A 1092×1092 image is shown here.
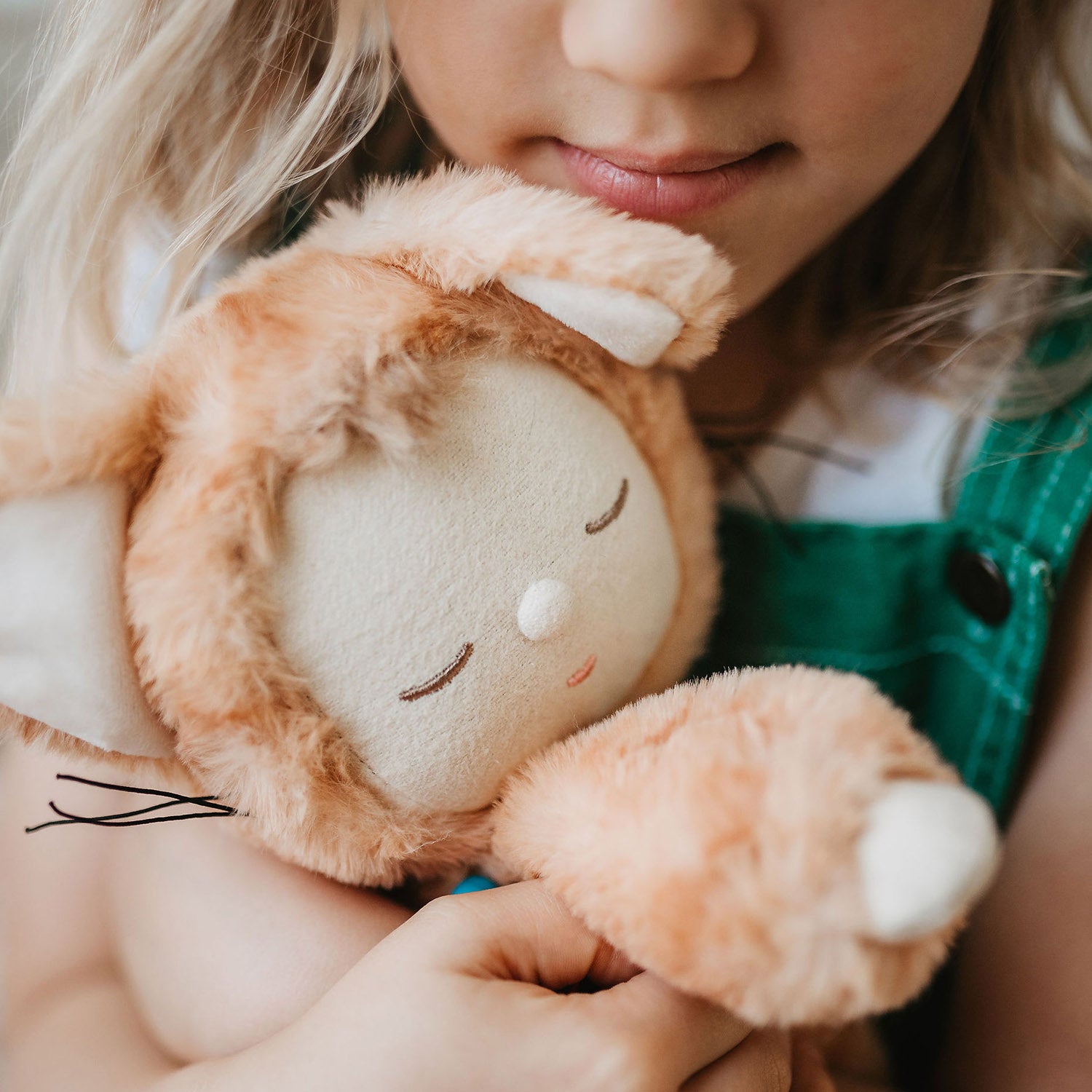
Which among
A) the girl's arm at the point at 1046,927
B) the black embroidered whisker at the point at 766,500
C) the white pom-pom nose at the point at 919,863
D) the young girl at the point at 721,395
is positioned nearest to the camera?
the white pom-pom nose at the point at 919,863

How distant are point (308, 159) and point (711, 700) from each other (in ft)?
1.28

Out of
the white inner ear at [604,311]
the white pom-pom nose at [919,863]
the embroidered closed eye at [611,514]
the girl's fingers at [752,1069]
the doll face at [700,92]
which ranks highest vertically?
the doll face at [700,92]

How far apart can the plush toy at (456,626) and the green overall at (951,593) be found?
9.0 inches

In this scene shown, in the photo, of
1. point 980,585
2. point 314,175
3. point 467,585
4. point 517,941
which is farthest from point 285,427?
point 980,585

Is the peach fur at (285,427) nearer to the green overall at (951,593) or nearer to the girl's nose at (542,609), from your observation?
the girl's nose at (542,609)

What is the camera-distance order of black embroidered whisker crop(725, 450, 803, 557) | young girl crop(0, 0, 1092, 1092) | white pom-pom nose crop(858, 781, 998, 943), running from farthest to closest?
black embroidered whisker crop(725, 450, 803, 557) → young girl crop(0, 0, 1092, 1092) → white pom-pom nose crop(858, 781, 998, 943)

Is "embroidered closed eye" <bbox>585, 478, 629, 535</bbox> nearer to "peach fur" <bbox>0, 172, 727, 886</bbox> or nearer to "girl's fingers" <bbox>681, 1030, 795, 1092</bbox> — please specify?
"peach fur" <bbox>0, 172, 727, 886</bbox>

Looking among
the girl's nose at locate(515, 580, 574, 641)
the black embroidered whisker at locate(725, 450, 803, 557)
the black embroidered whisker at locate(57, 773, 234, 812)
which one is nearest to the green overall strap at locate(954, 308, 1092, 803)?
the black embroidered whisker at locate(725, 450, 803, 557)

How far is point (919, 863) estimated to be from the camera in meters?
0.25

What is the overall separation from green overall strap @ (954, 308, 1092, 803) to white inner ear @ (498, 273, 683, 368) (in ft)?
1.08

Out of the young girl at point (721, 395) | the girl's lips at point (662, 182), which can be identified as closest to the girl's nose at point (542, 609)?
the young girl at point (721, 395)

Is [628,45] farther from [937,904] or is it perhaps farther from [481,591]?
[937,904]

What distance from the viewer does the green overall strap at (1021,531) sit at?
1.81 feet

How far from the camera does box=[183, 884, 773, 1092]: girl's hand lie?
31cm
